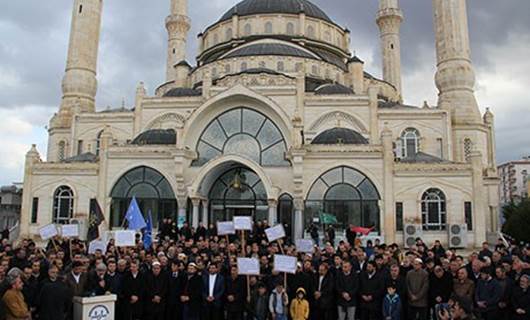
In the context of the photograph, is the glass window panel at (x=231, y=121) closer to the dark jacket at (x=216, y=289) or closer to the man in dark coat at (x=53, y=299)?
the dark jacket at (x=216, y=289)

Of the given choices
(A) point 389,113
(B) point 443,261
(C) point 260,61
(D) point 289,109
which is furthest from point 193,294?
(C) point 260,61

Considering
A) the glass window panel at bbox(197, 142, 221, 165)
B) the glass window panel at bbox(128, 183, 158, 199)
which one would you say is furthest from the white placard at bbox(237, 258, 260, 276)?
the glass window panel at bbox(128, 183, 158, 199)

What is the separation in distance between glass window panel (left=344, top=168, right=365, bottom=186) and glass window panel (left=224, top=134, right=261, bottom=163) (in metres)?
4.84

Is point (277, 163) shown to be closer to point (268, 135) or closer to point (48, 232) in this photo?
point (268, 135)

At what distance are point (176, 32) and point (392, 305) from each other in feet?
144

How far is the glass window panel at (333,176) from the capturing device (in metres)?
24.7

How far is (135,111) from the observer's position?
105 feet

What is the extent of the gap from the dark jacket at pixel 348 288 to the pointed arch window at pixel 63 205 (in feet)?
68.4

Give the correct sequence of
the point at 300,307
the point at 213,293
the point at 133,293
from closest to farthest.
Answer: the point at 300,307 → the point at 133,293 → the point at 213,293

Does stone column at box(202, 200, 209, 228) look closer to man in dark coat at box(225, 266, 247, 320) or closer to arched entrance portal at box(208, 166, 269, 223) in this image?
arched entrance portal at box(208, 166, 269, 223)

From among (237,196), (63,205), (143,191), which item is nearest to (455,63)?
(237,196)

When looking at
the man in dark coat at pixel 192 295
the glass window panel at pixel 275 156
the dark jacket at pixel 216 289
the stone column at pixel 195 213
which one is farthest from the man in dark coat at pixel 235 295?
the glass window panel at pixel 275 156

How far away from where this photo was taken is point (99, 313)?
840 centimetres

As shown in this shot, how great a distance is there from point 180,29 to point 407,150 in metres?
27.7
